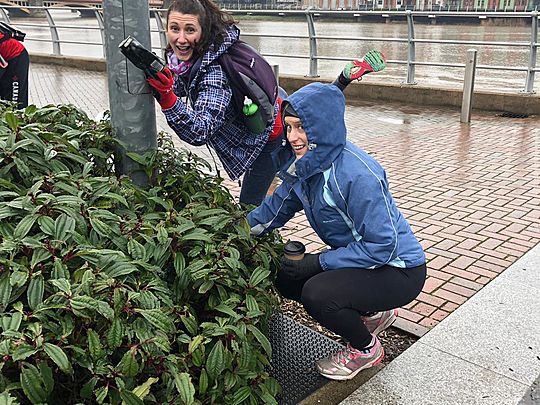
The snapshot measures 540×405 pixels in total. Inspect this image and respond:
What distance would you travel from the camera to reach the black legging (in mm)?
2613

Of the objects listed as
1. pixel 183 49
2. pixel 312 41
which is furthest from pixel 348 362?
pixel 312 41

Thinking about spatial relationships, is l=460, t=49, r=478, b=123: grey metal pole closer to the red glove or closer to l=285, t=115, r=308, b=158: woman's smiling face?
l=285, t=115, r=308, b=158: woman's smiling face

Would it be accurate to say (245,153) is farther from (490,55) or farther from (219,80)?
(490,55)

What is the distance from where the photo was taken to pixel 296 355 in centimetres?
294

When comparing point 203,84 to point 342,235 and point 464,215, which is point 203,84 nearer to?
point 342,235

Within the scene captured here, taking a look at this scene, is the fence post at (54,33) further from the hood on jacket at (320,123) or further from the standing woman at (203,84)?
the hood on jacket at (320,123)

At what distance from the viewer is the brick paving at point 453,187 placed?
13.2ft

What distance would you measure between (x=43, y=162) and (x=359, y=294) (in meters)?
1.42

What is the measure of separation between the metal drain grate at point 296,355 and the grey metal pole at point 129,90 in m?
1.03

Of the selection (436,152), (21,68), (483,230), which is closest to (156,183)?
(483,230)

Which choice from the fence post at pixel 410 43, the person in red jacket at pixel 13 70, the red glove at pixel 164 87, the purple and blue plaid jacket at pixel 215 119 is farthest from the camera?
the fence post at pixel 410 43

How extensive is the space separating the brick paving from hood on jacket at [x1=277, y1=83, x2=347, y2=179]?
1.26 meters

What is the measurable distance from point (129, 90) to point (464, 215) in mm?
3375

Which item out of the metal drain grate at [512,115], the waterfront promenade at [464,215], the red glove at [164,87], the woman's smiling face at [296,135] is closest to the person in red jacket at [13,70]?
the waterfront promenade at [464,215]
